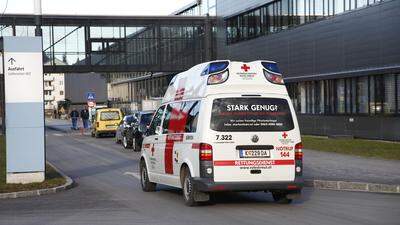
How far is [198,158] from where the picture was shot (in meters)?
11.2

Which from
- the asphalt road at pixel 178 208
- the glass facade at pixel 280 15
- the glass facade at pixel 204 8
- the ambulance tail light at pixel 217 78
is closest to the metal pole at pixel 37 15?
the asphalt road at pixel 178 208

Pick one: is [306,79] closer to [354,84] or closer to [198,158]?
[354,84]

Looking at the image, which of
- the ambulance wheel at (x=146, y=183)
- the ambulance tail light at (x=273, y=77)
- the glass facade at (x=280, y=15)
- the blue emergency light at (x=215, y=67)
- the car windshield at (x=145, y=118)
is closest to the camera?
the blue emergency light at (x=215, y=67)

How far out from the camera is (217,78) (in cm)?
1162

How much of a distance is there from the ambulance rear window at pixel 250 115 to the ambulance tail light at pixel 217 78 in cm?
36

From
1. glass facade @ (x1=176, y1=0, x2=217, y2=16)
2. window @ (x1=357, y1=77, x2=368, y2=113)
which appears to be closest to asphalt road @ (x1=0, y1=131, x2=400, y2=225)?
window @ (x1=357, y1=77, x2=368, y2=113)

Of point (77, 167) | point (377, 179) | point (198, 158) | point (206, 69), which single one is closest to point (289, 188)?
point (198, 158)

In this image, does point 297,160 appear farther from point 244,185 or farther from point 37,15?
point 37,15

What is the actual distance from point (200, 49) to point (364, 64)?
22872 mm

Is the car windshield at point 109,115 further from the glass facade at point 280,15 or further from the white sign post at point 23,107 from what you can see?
the white sign post at point 23,107

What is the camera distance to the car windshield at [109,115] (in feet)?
128

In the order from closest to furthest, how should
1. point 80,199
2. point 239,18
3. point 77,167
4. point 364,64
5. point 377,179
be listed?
point 80,199 < point 377,179 < point 77,167 < point 364,64 < point 239,18

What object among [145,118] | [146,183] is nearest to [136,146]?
[145,118]

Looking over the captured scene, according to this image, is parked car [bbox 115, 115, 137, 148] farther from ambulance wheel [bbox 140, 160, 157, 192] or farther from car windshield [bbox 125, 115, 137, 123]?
ambulance wheel [bbox 140, 160, 157, 192]
